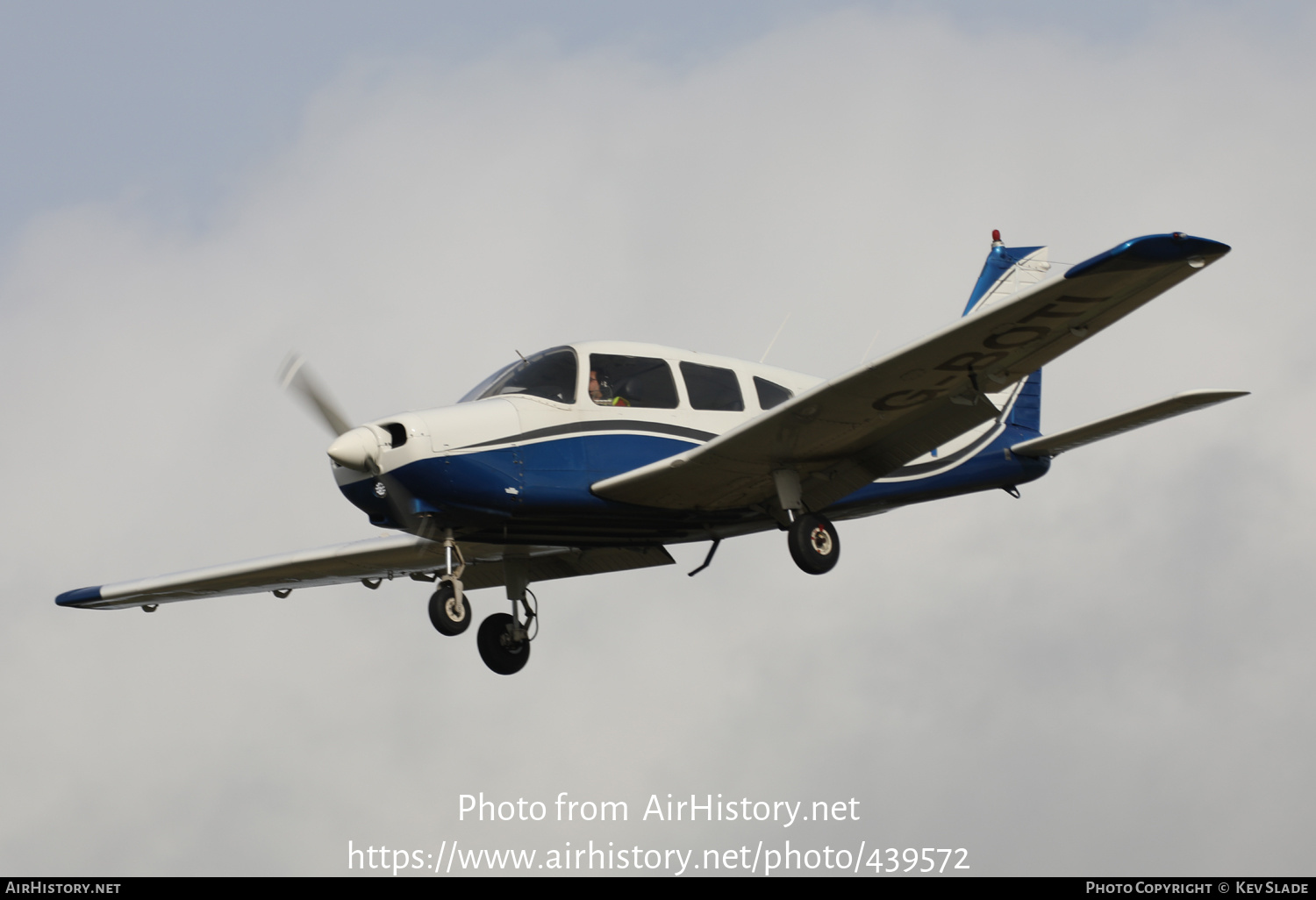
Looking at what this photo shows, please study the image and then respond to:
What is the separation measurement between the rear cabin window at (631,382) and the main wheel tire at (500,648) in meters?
3.13

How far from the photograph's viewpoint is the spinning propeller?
12.9 m

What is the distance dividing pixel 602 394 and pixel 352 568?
14.9ft

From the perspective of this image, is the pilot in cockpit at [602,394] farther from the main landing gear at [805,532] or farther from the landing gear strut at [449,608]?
the landing gear strut at [449,608]

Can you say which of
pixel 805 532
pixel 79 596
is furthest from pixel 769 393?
pixel 79 596

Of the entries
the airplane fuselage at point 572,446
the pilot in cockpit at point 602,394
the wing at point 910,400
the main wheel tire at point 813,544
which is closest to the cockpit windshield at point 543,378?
the airplane fuselage at point 572,446

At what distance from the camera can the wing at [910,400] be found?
37.7 feet

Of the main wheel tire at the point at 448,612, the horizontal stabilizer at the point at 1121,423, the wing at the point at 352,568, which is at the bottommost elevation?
the wing at the point at 352,568

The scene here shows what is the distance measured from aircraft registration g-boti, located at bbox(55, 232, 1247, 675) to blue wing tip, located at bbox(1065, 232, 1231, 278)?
2 centimetres

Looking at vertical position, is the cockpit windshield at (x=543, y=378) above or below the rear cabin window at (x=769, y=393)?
above

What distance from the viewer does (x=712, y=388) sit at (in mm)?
14961

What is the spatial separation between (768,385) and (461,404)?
349 cm

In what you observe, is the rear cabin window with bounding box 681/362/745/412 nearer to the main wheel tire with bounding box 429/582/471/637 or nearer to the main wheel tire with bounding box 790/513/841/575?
the main wheel tire with bounding box 790/513/841/575

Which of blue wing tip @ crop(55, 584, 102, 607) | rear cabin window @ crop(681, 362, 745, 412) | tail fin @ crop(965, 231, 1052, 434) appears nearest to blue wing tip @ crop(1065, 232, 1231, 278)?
rear cabin window @ crop(681, 362, 745, 412)

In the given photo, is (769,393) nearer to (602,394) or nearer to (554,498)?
(602,394)
